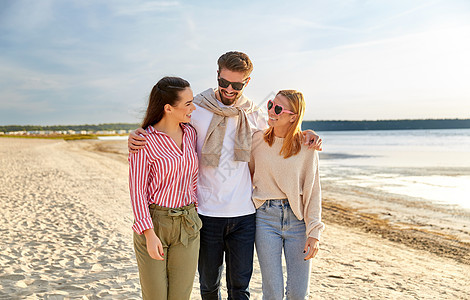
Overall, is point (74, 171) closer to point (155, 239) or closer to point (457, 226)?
point (457, 226)

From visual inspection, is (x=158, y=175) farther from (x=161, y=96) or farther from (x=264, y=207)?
(x=264, y=207)

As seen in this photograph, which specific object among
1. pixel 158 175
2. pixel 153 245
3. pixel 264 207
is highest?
pixel 158 175

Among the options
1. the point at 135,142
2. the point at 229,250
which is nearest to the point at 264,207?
the point at 229,250

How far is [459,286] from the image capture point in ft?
17.8

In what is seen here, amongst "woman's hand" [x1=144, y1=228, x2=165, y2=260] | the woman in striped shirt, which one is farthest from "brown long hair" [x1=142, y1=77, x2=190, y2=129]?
"woman's hand" [x1=144, y1=228, x2=165, y2=260]

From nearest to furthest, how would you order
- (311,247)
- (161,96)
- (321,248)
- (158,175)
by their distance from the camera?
(158,175) → (161,96) → (311,247) → (321,248)

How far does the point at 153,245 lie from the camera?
2270 millimetres

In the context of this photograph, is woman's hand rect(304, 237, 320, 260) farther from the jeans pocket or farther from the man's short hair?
the man's short hair

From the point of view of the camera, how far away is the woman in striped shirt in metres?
2.33

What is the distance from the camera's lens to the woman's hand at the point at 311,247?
2.72 metres

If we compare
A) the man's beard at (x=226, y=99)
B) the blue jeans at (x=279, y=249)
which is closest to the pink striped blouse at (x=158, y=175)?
the man's beard at (x=226, y=99)

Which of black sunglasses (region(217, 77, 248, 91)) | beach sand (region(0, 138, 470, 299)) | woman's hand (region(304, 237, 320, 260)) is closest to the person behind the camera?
woman's hand (region(304, 237, 320, 260))

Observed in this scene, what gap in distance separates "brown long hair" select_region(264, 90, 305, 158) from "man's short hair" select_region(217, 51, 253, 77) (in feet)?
1.03

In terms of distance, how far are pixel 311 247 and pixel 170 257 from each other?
1.00m
